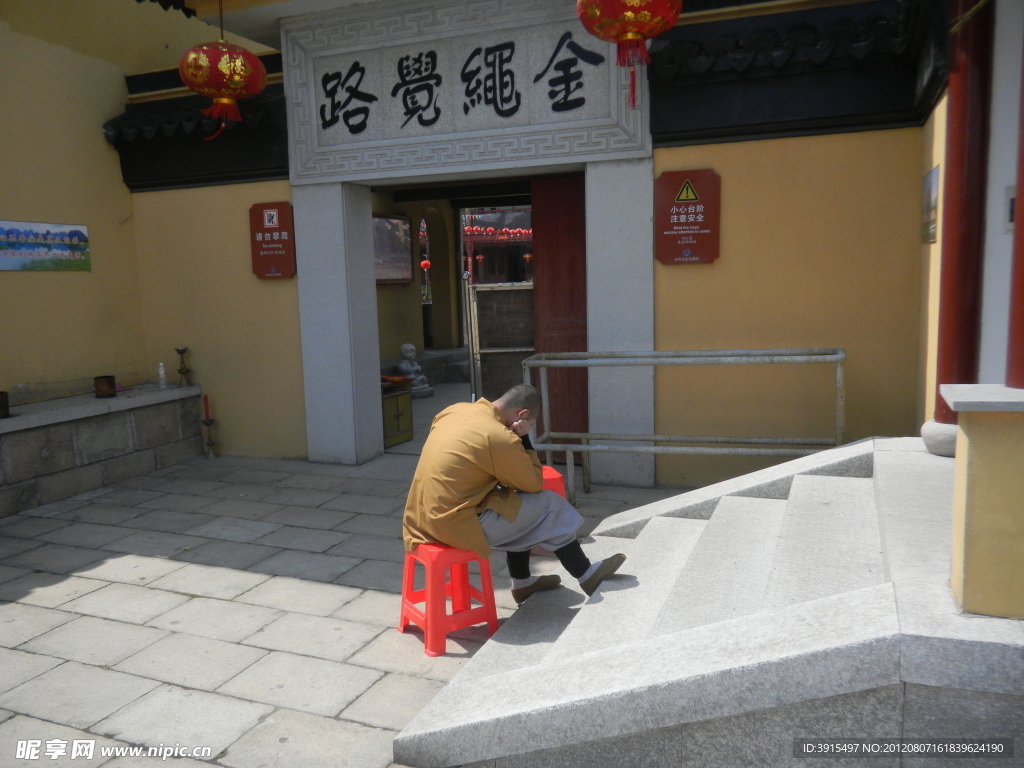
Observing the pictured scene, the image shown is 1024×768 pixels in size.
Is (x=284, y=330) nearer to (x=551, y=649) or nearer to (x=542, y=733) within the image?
(x=551, y=649)

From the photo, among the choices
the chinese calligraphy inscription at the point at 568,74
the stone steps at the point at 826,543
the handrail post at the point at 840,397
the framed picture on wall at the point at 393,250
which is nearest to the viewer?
the stone steps at the point at 826,543

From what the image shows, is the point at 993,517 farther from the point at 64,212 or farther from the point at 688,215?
the point at 64,212

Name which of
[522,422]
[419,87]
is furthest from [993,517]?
[419,87]

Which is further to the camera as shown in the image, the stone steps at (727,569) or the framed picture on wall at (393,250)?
the framed picture on wall at (393,250)

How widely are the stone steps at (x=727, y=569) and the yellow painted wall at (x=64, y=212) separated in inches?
241

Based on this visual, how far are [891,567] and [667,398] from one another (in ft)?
11.5

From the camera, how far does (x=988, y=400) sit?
2.13 m

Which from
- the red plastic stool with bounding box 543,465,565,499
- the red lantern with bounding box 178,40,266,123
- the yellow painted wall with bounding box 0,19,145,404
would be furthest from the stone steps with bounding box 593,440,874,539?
the yellow painted wall with bounding box 0,19,145,404

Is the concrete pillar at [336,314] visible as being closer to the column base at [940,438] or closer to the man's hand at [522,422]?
the man's hand at [522,422]

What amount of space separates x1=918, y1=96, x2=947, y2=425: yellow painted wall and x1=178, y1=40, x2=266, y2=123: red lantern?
493cm

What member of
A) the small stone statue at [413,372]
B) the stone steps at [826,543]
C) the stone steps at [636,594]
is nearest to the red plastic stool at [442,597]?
the stone steps at [636,594]

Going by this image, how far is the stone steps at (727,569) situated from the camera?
9.61ft

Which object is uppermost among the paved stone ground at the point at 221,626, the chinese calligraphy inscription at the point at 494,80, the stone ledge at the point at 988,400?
the chinese calligraphy inscription at the point at 494,80

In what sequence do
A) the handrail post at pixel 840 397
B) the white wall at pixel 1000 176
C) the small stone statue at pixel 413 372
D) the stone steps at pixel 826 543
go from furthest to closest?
the small stone statue at pixel 413 372
the handrail post at pixel 840 397
the white wall at pixel 1000 176
the stone steps at pixel 826 543
